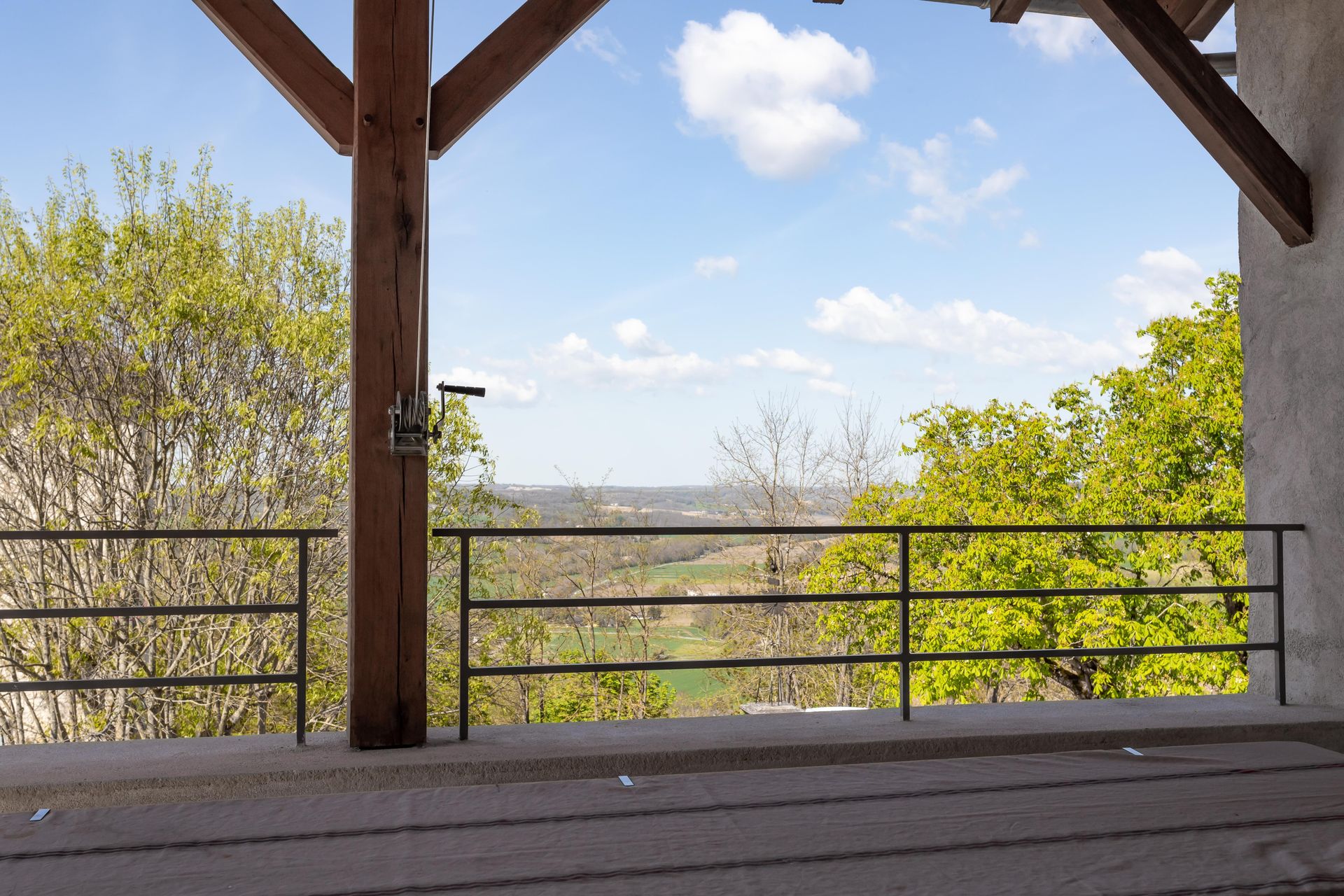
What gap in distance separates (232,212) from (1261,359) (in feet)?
31.2

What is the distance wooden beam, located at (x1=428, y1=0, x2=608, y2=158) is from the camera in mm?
2830

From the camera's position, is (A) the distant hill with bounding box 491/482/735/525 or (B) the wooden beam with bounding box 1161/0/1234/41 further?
(A) the distant hill with bounding box 491/482/735/525

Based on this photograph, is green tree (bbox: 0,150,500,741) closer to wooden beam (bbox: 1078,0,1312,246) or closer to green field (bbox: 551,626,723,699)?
green field (bbox: 551,626,723,699)

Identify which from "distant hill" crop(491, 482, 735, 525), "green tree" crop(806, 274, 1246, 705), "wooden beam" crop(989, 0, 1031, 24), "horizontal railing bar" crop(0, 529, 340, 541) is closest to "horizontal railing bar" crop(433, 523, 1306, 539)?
"horizontal railing bar" crop(0, 529, 340, 541)

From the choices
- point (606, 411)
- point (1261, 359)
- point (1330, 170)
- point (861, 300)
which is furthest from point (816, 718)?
point (861, 300)

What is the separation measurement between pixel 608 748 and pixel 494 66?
189 centimetres

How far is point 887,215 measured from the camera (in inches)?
986

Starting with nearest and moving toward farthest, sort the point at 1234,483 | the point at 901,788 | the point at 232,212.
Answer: the point at 901,788
the point at 232,212
the point at 1234,483

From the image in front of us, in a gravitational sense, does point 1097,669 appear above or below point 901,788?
below

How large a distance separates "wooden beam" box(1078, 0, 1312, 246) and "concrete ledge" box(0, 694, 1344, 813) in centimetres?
161

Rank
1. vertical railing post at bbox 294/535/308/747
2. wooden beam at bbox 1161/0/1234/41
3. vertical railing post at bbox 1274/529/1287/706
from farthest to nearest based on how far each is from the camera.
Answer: wooden beam at bbox 1161/0/1234/41
vertical railing post at bbox 1274/529/1287/706
vertical railing post at bbox 294/535/308/747

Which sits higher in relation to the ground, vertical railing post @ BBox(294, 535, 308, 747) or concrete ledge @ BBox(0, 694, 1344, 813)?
vertical railing post @ BBox(294, 535, 308, 747)

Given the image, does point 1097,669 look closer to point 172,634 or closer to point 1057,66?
point 172,634

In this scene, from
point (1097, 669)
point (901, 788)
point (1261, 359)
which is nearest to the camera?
point (901, 788)
